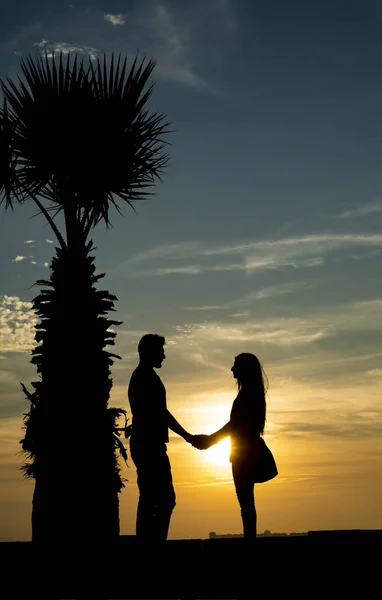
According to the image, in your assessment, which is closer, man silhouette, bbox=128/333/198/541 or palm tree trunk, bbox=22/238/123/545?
man silhouette, bbox=128/333/198/541

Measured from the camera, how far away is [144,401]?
721cm

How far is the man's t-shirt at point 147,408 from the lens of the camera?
23.6 feet

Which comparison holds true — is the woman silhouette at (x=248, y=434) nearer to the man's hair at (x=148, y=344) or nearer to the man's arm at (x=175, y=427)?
the man's arm at (x=175, y=427)

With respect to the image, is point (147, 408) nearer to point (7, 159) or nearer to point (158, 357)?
point (158, 357)

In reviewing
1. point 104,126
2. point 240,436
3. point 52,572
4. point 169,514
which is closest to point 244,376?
point 240,436

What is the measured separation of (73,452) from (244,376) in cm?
788

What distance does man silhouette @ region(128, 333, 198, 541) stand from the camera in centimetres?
709

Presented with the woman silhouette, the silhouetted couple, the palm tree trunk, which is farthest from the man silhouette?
the palm tree trunk

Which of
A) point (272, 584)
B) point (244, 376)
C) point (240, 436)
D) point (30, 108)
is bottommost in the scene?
point (272, 584)

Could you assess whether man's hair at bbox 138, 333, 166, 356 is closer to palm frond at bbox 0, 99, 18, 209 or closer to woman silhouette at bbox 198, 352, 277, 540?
woman silhouette at bbox 198, 352, 277, 540

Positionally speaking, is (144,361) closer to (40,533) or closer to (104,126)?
(40,533)

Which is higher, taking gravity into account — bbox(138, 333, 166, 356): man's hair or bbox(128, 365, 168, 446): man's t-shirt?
bbox(138, 333, 166, 356): man's hair

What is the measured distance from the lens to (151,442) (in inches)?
282

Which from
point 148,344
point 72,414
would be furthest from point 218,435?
point 72,414
